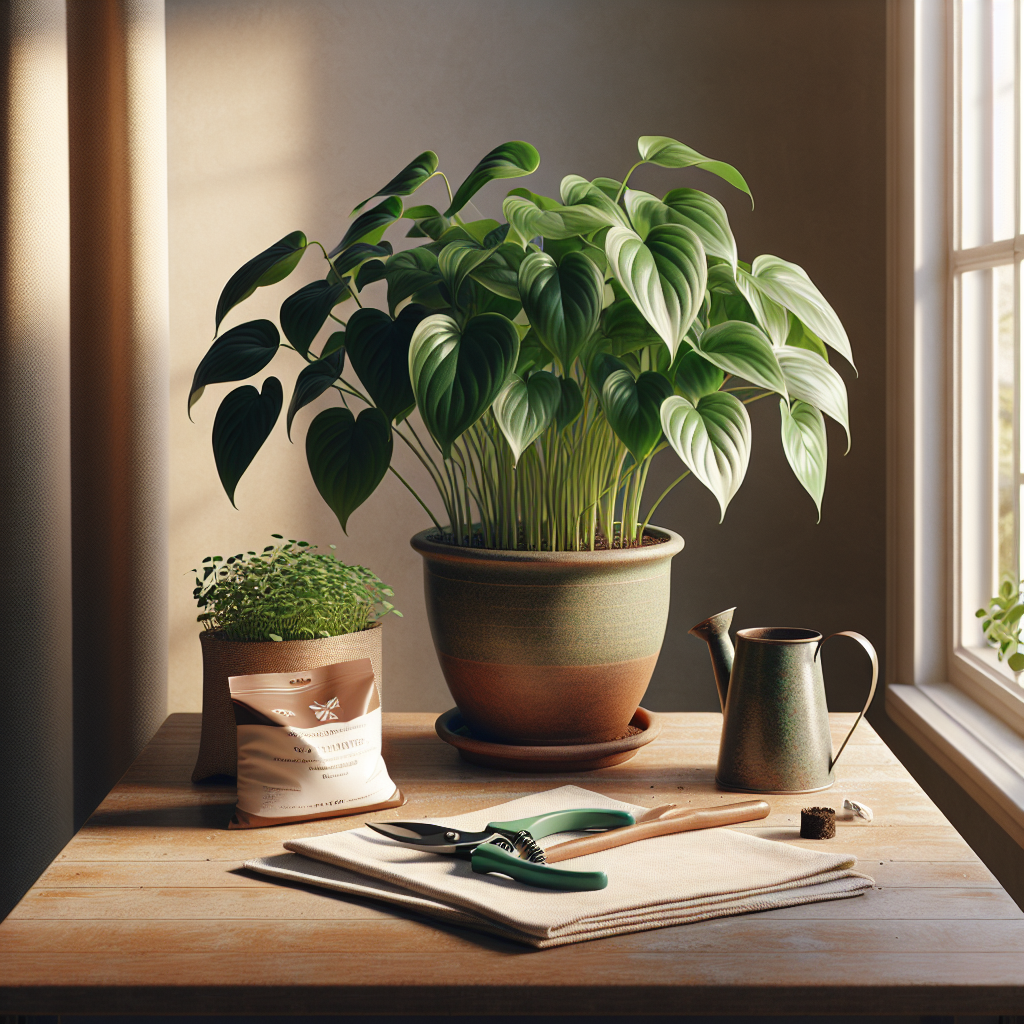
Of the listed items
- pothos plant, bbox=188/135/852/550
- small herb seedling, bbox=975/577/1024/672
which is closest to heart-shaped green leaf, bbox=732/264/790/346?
pothos plant, bbox=188/135/852/550

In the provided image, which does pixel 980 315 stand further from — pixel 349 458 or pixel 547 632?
pixel 349 458

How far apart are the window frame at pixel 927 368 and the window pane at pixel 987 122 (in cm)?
3

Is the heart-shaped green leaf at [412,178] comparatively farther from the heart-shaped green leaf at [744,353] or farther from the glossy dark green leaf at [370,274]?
the heart-shaped green leaf at [744,353]

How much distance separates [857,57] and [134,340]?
1376 mm

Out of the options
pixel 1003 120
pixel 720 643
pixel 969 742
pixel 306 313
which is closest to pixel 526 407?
pixel 306 313

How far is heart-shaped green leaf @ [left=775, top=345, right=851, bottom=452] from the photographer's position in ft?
3.18

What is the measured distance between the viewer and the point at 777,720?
0.97m

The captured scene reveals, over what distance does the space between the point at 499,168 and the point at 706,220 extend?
0.73 ft

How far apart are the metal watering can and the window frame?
2.24 ft

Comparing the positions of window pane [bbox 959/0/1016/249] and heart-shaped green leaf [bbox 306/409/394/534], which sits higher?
window pane [bbox 959/0/1016/249]

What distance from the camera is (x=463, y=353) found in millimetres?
874

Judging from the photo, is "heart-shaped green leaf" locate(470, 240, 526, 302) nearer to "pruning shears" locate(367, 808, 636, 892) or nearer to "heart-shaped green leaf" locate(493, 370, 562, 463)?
"heart-shaped green leaf" locate(493, 370, 562, 463)

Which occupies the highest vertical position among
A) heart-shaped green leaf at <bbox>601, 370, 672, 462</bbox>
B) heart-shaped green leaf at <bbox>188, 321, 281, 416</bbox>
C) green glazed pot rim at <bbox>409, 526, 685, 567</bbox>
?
heart-shaped green leaf at <bbox>188, 321, 281, 416</bbox>

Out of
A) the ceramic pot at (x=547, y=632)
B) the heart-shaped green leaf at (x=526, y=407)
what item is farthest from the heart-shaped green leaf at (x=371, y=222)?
the ceramic pot at (x=547, y=632)
